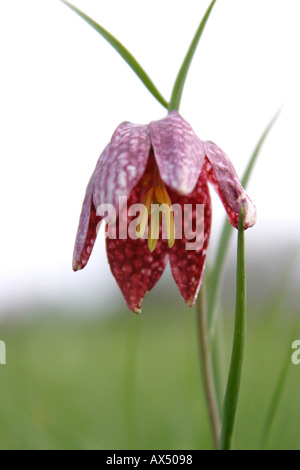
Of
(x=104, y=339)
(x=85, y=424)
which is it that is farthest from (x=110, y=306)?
(x=85, y=424)

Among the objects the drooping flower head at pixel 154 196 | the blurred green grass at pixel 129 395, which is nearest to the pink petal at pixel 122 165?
the drooping flower head at pixel 154 196

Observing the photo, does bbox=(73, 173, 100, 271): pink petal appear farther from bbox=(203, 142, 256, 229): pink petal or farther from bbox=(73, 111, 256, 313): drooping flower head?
bbox=(203, 142, 256, 229): pink petal

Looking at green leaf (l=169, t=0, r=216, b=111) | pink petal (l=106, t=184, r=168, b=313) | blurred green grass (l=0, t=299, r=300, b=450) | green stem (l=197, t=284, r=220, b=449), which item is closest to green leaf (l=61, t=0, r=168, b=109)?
green leaf (l=169, t=0, r=216, b=111)

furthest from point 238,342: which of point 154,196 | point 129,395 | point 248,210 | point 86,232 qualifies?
point 129,395

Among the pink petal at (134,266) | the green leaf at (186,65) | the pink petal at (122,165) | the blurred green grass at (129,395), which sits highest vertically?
the green leaf at (186,65)

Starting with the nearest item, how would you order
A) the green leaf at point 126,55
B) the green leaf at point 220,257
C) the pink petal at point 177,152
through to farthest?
the pink petal at point 177,152 < the green leaf at point 126,55 < the green leaf at point 220,257

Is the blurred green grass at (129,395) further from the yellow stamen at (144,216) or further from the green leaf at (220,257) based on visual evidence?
the yellow stamen at (144,216)

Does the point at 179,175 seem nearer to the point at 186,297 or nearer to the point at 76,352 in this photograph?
the point at 186,297

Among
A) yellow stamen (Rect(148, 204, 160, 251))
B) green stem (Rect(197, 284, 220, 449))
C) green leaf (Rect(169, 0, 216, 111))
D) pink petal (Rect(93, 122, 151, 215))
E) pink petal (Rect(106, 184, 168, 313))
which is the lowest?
green stem (Rect(197, 284, 220, 449))
